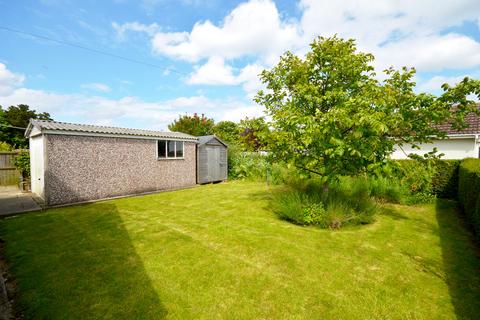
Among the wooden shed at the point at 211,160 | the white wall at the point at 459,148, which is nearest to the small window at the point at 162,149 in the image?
the wooden shed at the point at 211,160

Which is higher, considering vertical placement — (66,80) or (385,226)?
(66,80)

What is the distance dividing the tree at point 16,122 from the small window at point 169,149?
2696 centimetres

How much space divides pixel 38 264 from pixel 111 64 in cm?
1415

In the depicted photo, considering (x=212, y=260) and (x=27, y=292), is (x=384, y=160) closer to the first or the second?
(x=212, y=260)

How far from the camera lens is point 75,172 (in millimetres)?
8695

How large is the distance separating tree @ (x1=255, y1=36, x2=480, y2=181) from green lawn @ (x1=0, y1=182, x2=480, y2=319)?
6.35 ft

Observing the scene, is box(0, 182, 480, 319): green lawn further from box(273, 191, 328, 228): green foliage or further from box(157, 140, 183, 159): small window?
box(157, 140, 183, 159): small window

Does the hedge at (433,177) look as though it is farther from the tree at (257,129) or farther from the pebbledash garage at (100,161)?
the pebbledash garage at (100,161)

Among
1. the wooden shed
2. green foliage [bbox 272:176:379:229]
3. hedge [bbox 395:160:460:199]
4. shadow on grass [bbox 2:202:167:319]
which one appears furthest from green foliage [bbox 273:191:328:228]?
the wooden shed

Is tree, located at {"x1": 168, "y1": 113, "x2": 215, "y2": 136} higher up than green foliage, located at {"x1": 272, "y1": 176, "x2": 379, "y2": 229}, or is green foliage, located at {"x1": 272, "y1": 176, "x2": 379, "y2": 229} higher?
tree, located at {"x1": 168, "y1": 113, "x2": 215, "y2": 136}

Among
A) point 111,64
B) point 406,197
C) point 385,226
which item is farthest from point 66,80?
point 406,197

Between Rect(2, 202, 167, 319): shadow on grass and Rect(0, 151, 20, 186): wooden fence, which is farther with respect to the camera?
Rect(0, 151, 20, 186): wooden fence

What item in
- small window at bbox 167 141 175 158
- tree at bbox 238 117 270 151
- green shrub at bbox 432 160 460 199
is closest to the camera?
tree at bbox 238 117 270 151

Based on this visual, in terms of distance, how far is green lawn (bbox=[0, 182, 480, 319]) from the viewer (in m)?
2.83
